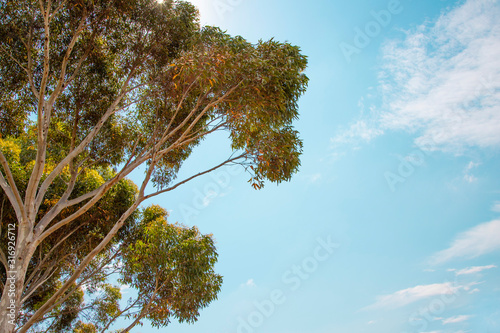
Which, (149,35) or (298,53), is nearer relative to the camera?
(298,53)

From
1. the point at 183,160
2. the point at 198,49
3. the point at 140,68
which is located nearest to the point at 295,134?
the point at 198,49

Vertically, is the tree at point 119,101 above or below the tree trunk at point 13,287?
above

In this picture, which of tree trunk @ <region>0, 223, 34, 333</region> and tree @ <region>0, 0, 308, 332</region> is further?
tree @ <region>0, 0, 308, 332</region>

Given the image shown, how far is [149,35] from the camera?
9477 mm

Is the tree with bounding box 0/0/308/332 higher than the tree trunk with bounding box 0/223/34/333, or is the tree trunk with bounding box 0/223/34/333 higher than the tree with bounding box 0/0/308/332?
the tree with bounding box 0/0/308/332

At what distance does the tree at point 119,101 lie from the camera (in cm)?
698

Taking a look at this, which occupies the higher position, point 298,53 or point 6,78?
point 6,78

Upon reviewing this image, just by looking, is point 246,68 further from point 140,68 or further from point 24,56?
point 24,56

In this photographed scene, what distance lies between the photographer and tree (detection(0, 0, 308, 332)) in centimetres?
698

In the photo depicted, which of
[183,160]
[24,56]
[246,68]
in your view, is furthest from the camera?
[183,160]

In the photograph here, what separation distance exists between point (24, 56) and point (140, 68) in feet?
9.12

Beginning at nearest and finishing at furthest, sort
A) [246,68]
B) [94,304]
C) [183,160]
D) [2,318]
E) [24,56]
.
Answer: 1. [2,318]
2. [246,68]
3. [24,56]
4. [183,160]
5. [94,304]

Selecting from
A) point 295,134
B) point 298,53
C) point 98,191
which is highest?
point 298,53

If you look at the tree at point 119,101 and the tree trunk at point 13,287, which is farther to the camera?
the tree at point 119,101
